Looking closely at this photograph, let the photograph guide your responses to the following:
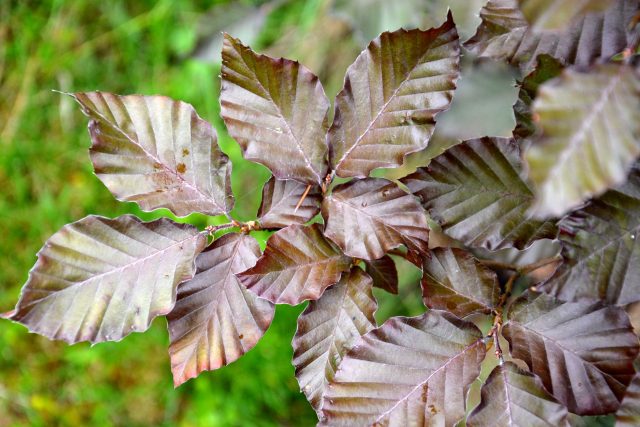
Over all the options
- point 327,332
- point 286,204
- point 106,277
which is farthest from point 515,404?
point 106,277

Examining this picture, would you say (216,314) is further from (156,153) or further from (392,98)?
(392,98)

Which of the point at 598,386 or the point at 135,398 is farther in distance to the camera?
the point at 135,398

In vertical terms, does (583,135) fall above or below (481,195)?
above

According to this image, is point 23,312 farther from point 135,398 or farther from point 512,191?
point 135,398

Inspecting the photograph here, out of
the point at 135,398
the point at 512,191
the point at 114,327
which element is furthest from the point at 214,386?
the point at 512,191

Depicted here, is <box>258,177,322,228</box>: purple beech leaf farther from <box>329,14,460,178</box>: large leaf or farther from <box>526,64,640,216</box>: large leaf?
<box>526,64,640,216</box>: large leaf

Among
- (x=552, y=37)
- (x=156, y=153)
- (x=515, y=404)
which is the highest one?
(x=552, y=37)
